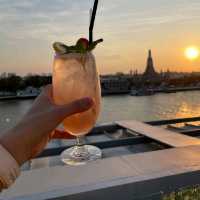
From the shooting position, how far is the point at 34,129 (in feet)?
1.69

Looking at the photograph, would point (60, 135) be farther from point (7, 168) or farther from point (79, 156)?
point (7, 168)

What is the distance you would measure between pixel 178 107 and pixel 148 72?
242 inches

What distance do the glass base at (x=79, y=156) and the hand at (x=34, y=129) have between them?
300 mm

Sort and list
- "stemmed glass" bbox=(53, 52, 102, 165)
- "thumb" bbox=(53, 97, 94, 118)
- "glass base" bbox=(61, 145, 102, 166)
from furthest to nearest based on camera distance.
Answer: "glass base" bbox=(61, 145, 102, 166) < "stemmed glass" bbox=(53, 52, 102, 165) < "thumb" bbox=(53, 97, 94, 118)

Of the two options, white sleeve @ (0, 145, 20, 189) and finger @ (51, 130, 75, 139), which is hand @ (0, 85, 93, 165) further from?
finger @ (51, 130, 75, 139)

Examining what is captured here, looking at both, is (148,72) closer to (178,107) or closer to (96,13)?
(178,107)

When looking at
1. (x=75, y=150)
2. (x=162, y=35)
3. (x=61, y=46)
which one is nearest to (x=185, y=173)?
(x=75, y=150)

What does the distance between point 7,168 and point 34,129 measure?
8 cm

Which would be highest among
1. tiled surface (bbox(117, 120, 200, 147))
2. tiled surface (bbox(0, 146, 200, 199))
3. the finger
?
the finger

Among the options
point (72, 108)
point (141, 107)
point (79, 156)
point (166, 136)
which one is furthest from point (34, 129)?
point (141, 107)

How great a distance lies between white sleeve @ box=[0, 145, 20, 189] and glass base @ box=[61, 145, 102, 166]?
14.6 inches

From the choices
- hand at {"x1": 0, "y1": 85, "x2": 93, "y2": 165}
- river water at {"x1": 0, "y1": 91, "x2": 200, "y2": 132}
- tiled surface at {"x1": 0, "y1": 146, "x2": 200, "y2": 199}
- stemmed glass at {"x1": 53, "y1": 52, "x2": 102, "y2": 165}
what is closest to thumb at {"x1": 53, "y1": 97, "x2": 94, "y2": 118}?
hand at {"x1": 0, "y1": 85, "x2": 93, "y2": 165}

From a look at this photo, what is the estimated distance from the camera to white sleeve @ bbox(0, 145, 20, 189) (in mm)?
447

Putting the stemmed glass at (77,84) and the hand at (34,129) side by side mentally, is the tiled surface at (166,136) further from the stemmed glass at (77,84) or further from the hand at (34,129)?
the hand at (34,129)
